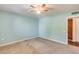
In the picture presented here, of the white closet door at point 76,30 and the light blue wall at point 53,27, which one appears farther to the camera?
the light blue wall at point 53,27

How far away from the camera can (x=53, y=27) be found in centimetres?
230

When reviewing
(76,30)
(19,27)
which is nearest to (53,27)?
(76,30)

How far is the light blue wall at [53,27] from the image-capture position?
2070 millimetres

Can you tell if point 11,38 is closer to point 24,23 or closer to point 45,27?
point 24,23

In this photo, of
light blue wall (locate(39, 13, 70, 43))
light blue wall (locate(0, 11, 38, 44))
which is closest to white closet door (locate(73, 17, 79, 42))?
light blue wall (locate(39, 13, 70, 43))

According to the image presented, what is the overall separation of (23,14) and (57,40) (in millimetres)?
1014

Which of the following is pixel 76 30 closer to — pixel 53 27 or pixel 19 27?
pixel 53 27

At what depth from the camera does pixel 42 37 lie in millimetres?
2109

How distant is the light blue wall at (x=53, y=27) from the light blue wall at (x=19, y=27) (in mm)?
173

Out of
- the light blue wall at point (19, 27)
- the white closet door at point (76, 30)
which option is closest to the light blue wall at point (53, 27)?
the light blue wall at point (19, 27)

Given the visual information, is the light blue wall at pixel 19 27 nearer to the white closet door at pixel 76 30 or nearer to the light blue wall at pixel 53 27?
the light blue wall at pixel 53 27

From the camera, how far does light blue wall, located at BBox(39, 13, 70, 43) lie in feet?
6.79

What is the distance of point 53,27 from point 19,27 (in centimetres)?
87
